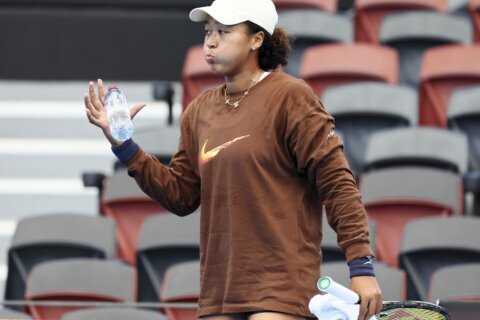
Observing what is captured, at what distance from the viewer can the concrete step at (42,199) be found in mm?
7027

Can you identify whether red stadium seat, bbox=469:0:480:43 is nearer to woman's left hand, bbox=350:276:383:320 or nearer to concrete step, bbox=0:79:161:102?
concrete step, bbox=0:79:161:102

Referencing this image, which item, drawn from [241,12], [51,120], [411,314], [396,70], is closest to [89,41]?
[51,120]

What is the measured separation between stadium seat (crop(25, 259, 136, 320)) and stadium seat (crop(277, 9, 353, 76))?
8.17 feet

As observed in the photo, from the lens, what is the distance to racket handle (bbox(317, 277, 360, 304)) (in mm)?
2732

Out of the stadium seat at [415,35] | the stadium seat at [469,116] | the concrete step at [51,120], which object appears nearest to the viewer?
the stadium seat at [469,116]

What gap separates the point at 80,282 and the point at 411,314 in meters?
2.28

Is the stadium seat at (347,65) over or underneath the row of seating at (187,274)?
over

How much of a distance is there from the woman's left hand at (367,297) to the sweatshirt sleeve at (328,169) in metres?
0.06

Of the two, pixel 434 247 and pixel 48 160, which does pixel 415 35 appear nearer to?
pixel 48 160

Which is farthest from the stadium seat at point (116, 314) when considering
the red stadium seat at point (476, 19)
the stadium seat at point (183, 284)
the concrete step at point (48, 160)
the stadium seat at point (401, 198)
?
the red stadium seat at point (476, 19)

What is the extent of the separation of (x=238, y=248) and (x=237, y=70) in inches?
16.5

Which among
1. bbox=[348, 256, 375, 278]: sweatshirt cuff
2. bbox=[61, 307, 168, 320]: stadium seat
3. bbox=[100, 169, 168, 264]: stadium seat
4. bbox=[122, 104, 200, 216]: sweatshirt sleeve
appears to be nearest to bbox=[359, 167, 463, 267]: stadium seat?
bbox=[100, 169, 168, 264]: stadium seat

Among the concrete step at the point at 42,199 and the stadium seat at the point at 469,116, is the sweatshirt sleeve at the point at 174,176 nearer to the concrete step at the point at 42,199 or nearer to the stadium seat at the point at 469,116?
the stadium seat at the point at 469,116

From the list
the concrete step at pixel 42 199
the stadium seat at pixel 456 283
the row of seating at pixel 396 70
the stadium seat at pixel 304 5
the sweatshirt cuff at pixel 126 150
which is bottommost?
the concrete step at pixel 42 199
